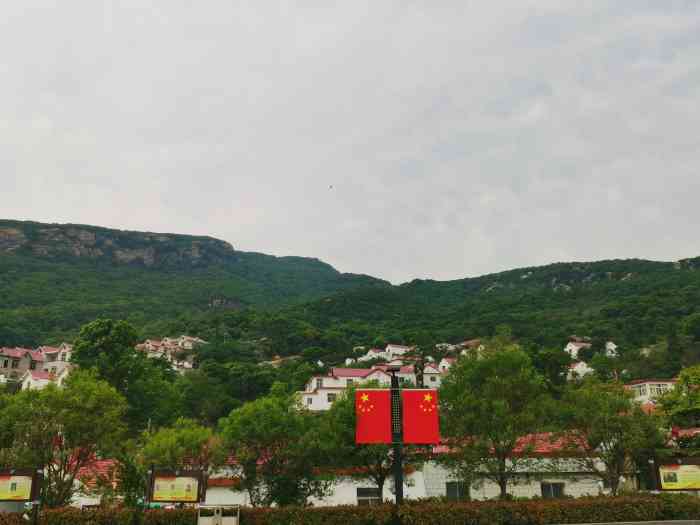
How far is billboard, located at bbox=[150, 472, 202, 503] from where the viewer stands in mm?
17891

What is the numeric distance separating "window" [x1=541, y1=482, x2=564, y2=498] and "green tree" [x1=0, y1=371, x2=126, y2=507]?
1765 centimetres

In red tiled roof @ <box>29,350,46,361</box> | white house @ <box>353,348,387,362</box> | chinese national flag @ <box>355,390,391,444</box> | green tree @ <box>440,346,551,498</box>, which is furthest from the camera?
white house @ <box>353,348,387,362</box>

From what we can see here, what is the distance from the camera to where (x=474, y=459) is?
21.2 metres

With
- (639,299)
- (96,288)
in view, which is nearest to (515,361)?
(639,299)

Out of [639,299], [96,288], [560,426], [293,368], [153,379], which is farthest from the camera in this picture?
[96,288]

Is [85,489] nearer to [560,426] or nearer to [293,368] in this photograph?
[560,426]

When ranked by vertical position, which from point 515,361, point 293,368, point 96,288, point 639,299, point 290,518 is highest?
point 96,288

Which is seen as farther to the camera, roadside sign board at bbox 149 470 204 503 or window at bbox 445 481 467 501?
window at bbox 445 481 467 501

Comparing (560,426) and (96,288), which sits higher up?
(96,288)

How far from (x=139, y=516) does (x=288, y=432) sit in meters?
5.94

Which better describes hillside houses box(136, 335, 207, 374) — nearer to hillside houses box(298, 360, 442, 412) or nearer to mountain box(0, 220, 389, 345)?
mountain box(0, 220, 389, 345)

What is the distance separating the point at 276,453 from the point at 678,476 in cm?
1348

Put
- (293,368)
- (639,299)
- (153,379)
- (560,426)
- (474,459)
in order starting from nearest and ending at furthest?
(474,459), (560,426), (153,379), (293,368), (639,299)

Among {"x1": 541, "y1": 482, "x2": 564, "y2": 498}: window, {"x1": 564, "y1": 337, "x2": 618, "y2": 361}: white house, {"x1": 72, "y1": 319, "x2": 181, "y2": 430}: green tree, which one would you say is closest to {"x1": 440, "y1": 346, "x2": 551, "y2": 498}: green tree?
{"x1": 541, "y1": 482, "x2": 564, "y2": 498}: window
